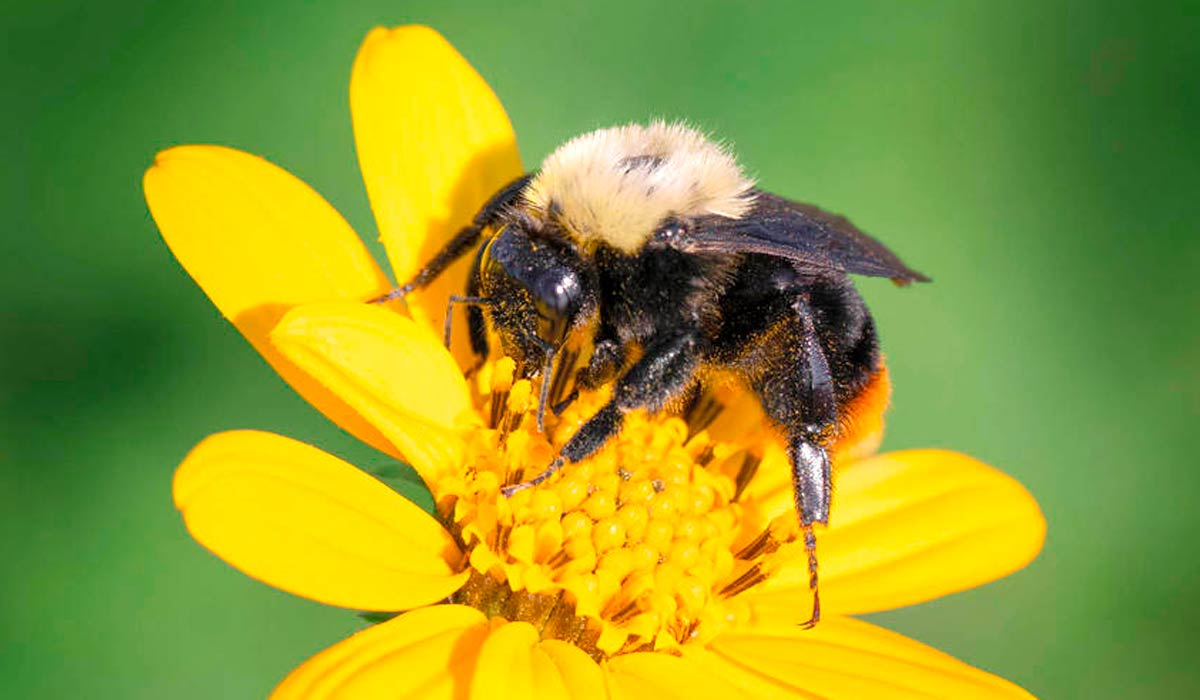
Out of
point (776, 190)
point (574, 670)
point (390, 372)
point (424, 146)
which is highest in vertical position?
point (776, 190)

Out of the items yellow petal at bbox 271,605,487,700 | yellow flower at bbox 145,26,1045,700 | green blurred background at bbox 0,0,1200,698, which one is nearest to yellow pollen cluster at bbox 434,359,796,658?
yellow flower at bbox 145,26,1045,700

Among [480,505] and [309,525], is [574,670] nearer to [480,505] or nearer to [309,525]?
[480,505]

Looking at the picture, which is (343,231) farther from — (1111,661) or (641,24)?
(1111,661)

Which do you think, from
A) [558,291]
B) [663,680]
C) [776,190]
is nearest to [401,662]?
[663,680]

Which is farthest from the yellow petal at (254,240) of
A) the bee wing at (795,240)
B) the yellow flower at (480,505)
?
the bee wing at (795,240)

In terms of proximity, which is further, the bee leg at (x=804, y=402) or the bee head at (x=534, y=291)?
the bee leg at (x=804, y=402)

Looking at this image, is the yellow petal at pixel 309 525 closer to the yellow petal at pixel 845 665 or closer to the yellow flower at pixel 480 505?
the yellow flower at pixel 480 505
